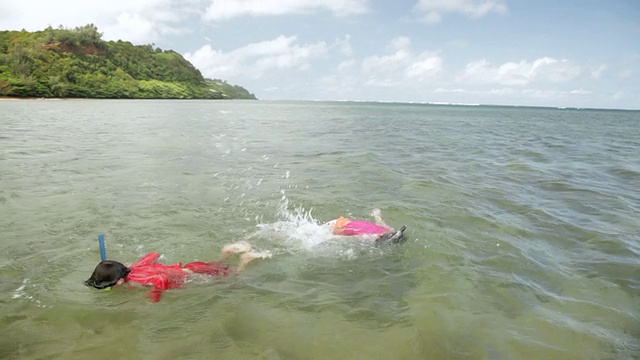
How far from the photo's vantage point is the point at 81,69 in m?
91.8

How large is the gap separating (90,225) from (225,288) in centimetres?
433

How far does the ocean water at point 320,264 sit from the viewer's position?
4.42 metres

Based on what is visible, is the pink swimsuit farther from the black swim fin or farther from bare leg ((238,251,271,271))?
bare leg ((238,251,271,271))

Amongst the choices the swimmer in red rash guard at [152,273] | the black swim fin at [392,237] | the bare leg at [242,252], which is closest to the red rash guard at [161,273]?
the swimmer in red rash guard at [152,273]

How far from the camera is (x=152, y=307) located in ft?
16.5

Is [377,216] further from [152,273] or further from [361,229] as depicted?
[152,273]

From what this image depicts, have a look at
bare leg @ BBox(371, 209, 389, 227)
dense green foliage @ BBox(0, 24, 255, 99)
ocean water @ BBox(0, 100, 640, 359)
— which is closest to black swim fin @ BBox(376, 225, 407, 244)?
ocean water @ BBox(0, 100, 640, 359)

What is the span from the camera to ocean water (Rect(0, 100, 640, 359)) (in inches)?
174

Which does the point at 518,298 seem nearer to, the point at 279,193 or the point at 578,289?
the point at 578,289

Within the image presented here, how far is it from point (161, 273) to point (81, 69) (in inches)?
4268

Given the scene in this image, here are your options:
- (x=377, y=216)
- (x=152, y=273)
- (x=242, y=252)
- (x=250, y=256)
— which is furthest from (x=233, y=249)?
(x=377, y=216)

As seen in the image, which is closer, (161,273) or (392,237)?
(161,273)

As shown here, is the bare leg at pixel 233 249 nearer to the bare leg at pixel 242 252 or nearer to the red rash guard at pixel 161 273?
the bare leg at pixel 242 252

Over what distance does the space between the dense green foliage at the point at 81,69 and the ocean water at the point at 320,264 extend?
7408cm
